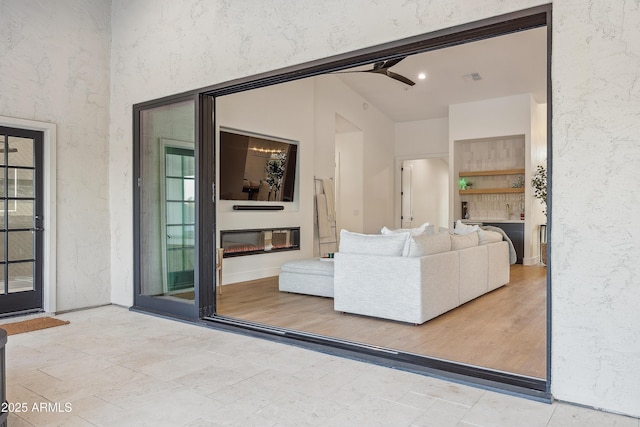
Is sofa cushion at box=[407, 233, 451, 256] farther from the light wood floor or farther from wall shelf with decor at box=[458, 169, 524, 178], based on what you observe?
wall shelf with decor at box=[458, 169, 524, 178]

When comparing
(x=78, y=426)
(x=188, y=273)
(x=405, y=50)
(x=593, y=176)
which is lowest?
(x=78, y=426)

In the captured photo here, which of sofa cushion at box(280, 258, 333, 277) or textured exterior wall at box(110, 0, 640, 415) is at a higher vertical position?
textured exterior wall at box(110, 0, 640, 415)

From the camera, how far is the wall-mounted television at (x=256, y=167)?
262 inches

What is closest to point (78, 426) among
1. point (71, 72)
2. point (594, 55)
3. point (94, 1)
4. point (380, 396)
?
point (380, 396)

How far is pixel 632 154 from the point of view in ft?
7.77

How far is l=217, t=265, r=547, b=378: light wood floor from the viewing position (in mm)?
3416

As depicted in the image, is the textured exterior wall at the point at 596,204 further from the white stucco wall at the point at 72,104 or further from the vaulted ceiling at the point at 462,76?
the vaulted ceiling at the point at 462,76

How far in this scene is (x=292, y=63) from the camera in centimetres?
374

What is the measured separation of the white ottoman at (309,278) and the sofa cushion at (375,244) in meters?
0.85

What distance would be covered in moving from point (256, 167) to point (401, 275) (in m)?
3.59

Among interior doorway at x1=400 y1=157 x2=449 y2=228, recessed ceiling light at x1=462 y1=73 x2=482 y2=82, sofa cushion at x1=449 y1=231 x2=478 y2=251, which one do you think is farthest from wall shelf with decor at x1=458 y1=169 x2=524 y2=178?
sofa cushion at x1=449 y1=231 x2=478 y2=251

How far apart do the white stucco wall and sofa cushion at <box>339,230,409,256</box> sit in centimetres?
270

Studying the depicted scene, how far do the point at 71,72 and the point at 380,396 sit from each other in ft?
15.4

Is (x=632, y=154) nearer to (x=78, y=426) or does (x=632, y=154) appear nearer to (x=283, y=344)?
(x=283, y=344)
